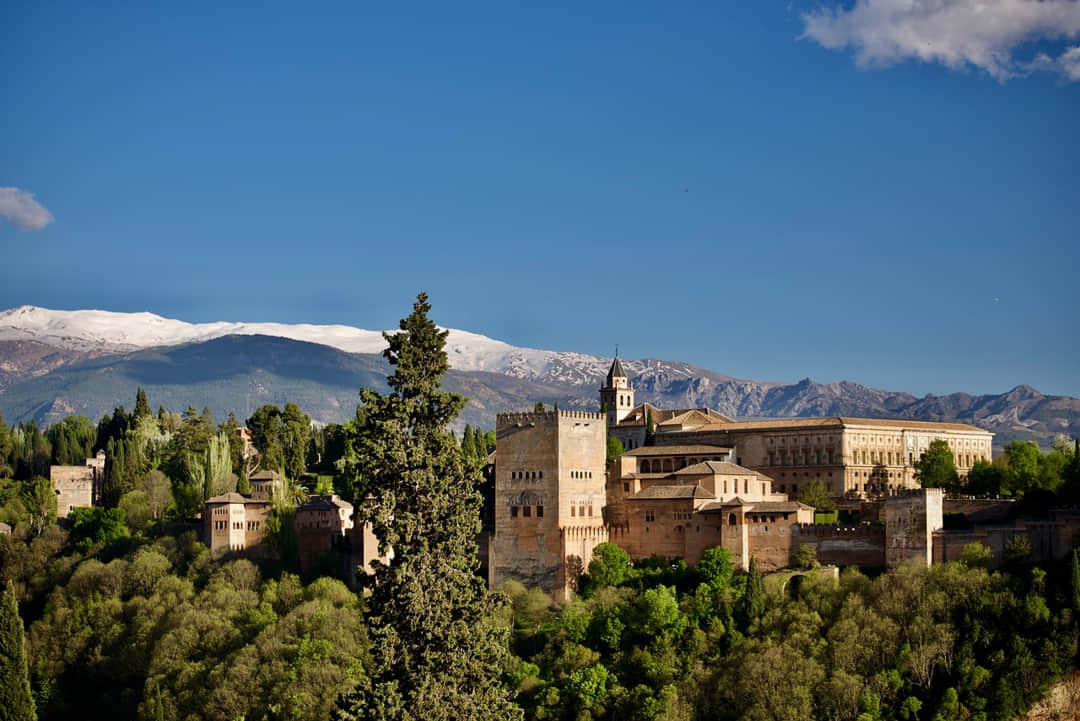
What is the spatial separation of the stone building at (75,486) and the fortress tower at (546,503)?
133 feet

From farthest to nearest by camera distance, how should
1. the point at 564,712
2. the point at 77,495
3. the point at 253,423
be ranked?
the point at 253,423
the point at 77,495
the point at 564,712

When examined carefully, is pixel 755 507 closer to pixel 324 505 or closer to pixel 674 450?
pixel 674 450

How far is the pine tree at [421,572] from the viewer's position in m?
33.7

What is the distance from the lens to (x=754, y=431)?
81688 millimetres

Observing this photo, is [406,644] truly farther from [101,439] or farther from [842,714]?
[101,439]

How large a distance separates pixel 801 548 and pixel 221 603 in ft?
90.9

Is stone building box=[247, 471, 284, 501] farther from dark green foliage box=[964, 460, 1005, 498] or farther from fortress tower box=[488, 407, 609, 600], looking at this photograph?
dark green foliage box=[964, 460, 1005, 498]

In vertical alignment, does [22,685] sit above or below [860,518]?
below

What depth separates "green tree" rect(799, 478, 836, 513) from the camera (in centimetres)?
7388

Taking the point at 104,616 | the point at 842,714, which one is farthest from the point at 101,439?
the point at 842,714

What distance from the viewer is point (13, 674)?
60219mm

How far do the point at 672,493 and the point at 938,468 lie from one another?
1791cm

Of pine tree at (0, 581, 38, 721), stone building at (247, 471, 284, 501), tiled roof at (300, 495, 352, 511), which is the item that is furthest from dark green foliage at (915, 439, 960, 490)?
pine tree at (0, 581, 38, 721)

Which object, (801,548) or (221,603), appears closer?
(801,548)
